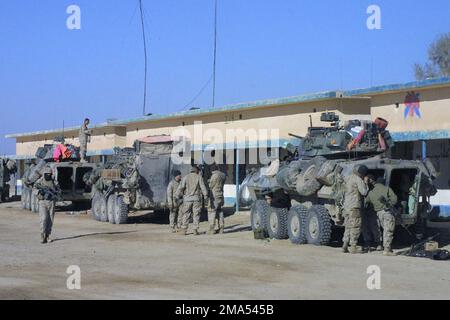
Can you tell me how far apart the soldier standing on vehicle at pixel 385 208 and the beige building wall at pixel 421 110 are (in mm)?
6158

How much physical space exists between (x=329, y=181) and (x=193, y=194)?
4.46m

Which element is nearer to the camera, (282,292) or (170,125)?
(282,292)

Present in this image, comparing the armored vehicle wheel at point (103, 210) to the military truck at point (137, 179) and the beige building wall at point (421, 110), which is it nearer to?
the military truck at point (137, 179)

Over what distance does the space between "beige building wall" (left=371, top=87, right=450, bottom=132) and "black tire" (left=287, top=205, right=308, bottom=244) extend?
5.59m

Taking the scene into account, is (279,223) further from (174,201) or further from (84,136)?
(84,136)

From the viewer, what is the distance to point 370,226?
49.4 ft

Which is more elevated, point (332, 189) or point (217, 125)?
point (217, 125)

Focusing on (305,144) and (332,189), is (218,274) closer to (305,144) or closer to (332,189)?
(332,189)

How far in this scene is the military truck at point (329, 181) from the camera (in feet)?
48.6

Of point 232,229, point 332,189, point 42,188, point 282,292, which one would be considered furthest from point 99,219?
point 282,292

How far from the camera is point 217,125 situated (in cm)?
2889
